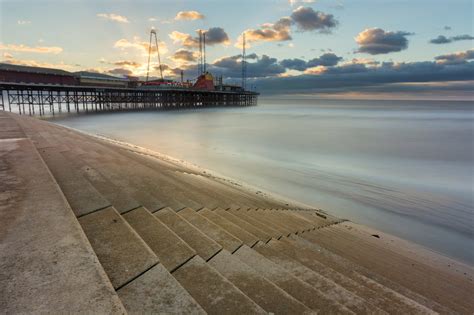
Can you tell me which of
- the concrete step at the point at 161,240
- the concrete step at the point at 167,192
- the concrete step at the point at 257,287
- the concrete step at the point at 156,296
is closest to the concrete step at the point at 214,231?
the concrete step at the point at 167,192

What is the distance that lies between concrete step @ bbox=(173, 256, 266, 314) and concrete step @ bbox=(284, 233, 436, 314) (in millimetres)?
1324

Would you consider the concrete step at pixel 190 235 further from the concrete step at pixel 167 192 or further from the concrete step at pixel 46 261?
the concrete step at pixel 46 261

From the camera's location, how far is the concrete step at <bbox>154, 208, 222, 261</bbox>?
8.63ft

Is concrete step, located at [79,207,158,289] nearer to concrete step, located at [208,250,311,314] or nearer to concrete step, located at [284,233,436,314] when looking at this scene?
concrete step, located at [208,250,311,314]

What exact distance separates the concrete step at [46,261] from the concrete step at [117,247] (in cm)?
15

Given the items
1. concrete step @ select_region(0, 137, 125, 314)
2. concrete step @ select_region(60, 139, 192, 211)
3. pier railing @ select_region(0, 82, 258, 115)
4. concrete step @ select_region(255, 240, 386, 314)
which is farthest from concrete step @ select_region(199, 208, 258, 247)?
pier railing @ select_region(0, 82, 258, 115)

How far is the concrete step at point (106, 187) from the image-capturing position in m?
3.33

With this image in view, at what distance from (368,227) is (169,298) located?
19.2 feet

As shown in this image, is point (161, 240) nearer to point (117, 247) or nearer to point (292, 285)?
point (117, 247)

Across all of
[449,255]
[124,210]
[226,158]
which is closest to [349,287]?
[124,210]

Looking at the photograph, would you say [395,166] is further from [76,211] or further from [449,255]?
[76,211]

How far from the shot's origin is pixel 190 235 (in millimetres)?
2896

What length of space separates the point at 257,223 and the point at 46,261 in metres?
3.09

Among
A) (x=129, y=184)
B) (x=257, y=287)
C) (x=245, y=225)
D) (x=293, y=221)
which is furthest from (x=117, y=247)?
(x=293, y=221)
